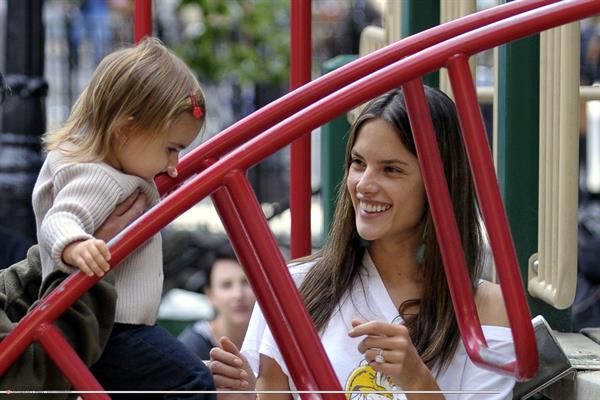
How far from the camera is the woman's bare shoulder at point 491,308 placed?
97.9 inches

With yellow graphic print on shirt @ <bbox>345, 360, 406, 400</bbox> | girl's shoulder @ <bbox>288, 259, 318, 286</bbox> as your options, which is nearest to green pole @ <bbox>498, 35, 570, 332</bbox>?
girl's shoulder @ <bbox>288, 259, 318, 286</bbox>

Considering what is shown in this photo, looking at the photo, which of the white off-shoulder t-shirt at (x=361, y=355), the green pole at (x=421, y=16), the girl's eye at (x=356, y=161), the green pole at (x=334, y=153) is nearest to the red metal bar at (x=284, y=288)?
the white off-shoulder t-shirt at (x=361, y=355)

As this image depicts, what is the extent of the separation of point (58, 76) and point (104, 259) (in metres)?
7.94

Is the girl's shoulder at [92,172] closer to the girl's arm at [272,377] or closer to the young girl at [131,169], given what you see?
the young girl at [131,169]

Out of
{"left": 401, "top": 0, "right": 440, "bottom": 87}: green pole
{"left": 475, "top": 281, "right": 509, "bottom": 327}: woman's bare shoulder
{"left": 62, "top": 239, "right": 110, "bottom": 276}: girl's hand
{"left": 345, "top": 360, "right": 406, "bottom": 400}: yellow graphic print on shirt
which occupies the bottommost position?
{"left": 345, "top": 360, "right": 406, "bottom": 400}: yellow graphic print on shirt

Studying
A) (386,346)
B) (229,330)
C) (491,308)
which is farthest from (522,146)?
(229,330)

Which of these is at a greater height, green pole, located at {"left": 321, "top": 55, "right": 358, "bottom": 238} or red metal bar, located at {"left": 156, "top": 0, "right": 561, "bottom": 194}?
red metal bar, located at {"left": 156, "top": 0, "right": 561, "bottom": 194}

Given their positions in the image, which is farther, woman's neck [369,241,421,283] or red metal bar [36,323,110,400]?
woman's neck [369,241,421,283]

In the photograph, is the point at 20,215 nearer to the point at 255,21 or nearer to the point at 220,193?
the point at 220,193

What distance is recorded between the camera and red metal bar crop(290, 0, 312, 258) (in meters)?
2.76

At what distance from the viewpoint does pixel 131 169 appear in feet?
7.15

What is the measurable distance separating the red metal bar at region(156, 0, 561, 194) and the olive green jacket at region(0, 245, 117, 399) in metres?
0.37

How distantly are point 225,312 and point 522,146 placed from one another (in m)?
2.22

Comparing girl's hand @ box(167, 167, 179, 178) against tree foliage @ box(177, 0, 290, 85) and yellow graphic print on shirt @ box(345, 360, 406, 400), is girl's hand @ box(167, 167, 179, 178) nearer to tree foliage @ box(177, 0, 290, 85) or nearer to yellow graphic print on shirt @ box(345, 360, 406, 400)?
yellow graphic print on shirt @ box(345, 360, 406, 400)
